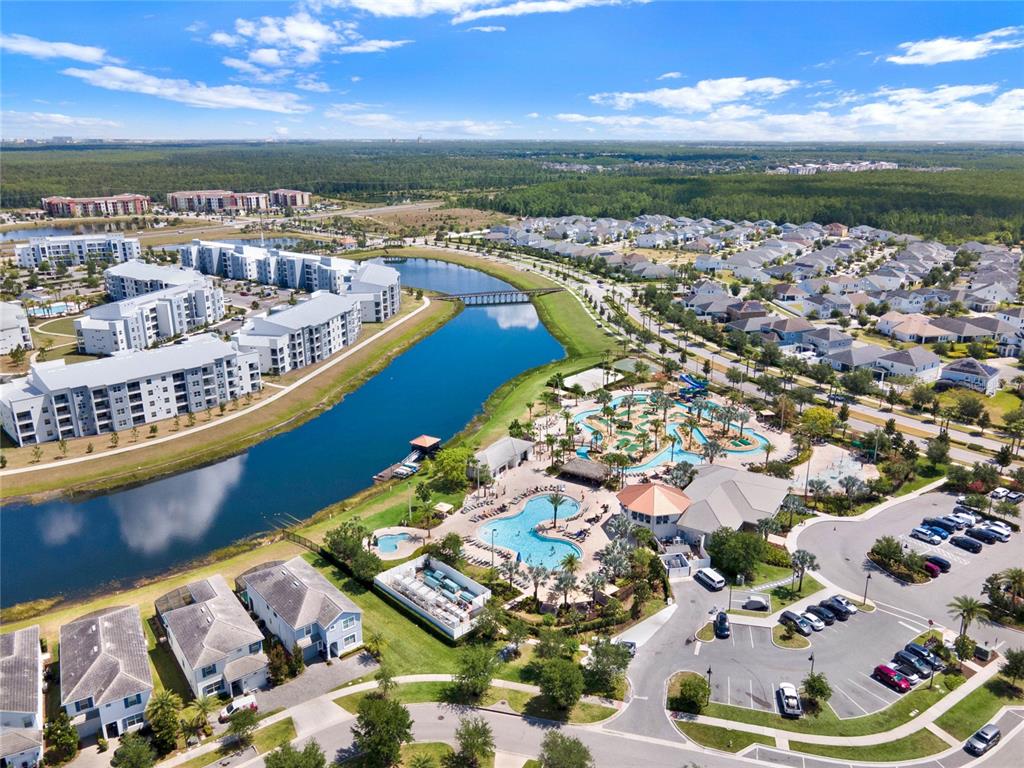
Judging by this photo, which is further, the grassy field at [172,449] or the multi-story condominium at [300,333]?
the multi-story condominium at [300,333]

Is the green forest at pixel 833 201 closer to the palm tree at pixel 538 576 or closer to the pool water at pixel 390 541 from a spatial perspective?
the palm tree at pixel 538 576

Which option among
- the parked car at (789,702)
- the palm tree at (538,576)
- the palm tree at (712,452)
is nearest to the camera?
the parked car at (789,702)

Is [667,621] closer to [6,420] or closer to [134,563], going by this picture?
[134,563]

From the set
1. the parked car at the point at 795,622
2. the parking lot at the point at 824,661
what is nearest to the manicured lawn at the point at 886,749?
the parking lot at the point at 824,661

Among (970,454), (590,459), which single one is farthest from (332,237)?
(970,454)

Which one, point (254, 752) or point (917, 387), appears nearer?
point (254, 752)

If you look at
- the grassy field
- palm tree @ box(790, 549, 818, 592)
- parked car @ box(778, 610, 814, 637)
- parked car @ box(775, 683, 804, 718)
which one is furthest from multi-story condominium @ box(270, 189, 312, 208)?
parked car @ box(775, 683, 804, 718)
